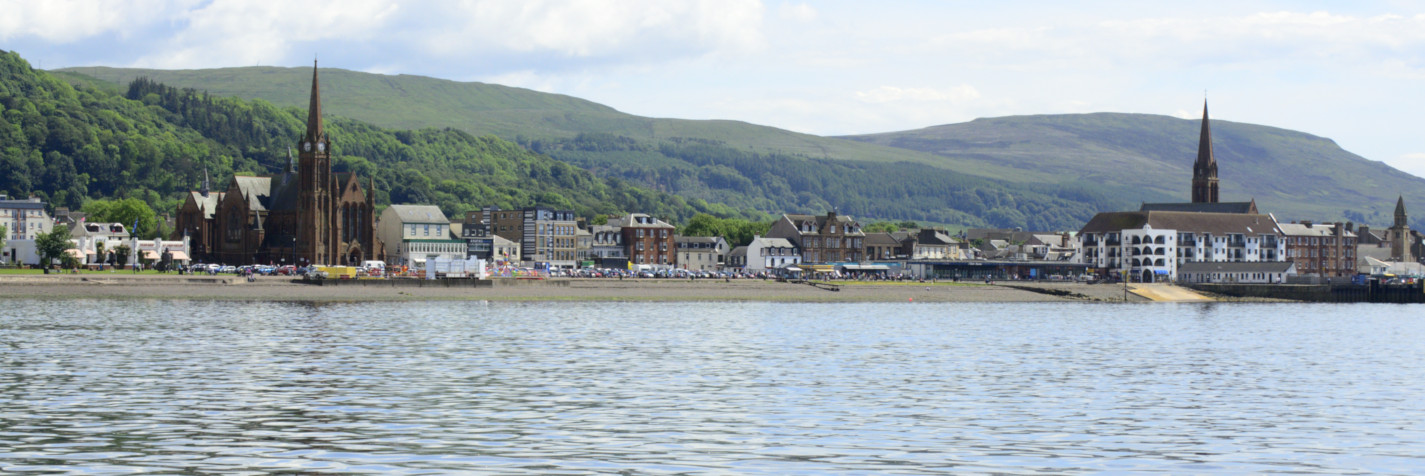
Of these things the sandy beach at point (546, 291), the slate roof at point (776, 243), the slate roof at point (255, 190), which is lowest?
the sandy beach at point (546, 291)

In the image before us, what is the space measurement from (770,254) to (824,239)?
9617 millimetres

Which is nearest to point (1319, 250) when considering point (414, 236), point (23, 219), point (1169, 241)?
point (1169, 241)

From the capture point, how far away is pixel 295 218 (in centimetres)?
15188

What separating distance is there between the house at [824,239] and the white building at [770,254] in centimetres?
245

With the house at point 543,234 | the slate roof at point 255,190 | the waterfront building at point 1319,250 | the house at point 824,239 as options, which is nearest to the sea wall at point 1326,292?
the waterfront building at point 1319,250

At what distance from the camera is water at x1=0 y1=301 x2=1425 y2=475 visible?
25.6 meters

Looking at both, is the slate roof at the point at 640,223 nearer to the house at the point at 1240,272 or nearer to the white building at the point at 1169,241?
the white building at the point at 1169,241

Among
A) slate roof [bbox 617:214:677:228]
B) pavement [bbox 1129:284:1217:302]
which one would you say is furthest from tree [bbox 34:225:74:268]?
pavement [bbox 1129:284:1217:302]

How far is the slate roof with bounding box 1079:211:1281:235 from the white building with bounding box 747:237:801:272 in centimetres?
3901

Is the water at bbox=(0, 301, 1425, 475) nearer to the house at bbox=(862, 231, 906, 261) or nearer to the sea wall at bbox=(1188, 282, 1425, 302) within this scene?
the sea wall at bbox=(1188, 282, 1425, 302)

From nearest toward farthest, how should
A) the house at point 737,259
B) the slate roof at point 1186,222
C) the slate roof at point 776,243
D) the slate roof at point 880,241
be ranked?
the slate roof at point 1186,222 < the slate roof at point 776,243 < the house at point 737,259 < the slate roof at point 880,241

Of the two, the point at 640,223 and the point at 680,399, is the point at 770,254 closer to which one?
the point at 640,223

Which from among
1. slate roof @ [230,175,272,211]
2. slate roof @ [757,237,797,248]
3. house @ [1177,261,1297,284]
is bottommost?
house @ [1177,261,1297,284]

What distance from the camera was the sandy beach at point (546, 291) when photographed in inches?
3622
